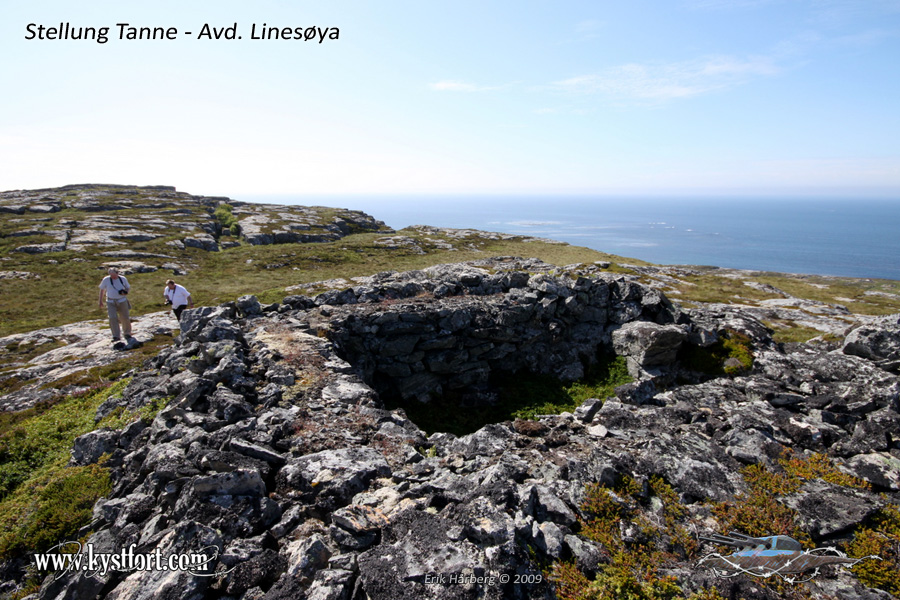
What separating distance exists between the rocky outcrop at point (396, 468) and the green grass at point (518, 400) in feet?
15.1

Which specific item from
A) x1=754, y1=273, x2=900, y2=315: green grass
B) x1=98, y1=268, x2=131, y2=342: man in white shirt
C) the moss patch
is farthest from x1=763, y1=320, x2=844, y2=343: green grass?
x1=98, y1=268, x2=131, y2=342: man in white shirt

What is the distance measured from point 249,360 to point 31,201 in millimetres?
131014

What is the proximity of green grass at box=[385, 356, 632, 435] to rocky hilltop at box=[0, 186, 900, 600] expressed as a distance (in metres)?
0.18

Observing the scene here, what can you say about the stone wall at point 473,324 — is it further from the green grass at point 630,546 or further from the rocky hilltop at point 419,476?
the green grass at point 630,546

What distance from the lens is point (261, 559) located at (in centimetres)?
655

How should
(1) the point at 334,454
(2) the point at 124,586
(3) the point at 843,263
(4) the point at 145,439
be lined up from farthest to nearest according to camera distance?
(3) the point at 843,263 → (4) the point at 145,439 → (1) the point at 334,454 → (2) the point at 124,586

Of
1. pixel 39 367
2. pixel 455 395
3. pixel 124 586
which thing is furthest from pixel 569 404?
pixel 39 367

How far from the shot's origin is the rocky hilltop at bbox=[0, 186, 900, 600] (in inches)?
261

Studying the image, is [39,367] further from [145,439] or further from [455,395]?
[455,395]

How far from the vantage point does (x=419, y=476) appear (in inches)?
364

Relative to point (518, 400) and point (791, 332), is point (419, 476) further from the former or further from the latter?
point (791, 332)

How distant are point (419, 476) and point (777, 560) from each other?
24.4ft

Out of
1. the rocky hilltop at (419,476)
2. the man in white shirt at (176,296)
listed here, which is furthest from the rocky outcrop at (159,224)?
the rocky hilltop at (419,476)

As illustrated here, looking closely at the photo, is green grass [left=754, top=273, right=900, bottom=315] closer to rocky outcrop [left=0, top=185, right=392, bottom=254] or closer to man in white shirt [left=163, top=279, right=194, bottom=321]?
man in white shirt [left=163, top=279, right=194, bottom=321]
